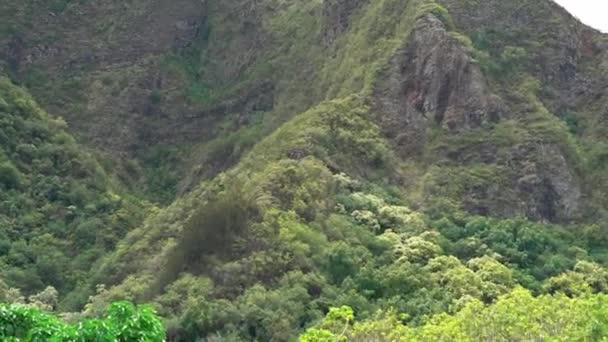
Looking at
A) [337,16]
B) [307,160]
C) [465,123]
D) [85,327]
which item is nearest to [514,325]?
[85,327]

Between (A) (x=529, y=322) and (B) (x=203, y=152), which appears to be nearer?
(A) (x=529, y=322)

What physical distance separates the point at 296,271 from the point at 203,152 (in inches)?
1717

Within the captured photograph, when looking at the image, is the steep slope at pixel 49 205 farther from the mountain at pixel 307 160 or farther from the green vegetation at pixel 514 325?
the green vegetation at pixel 514 325

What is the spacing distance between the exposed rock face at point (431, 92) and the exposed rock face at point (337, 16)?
579 inches

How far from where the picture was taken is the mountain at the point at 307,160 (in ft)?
192

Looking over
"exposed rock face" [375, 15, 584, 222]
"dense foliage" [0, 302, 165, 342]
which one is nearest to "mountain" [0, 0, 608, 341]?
"exposed rock face" [375, 15, 584, 222]

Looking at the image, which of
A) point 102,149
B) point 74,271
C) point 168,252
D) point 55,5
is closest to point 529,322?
point 168,252

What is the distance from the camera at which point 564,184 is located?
72.7m

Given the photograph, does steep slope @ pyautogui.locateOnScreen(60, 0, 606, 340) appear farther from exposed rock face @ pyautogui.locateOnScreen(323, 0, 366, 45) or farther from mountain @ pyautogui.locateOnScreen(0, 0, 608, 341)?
exposed rock face @ pyautogui.locateOnScreen(323, 0, 366, 45)

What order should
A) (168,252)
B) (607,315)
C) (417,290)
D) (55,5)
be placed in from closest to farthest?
1. (607,315)
2. (417,290)
3. (168,252)
4. (55,5)

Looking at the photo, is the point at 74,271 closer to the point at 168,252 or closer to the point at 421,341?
the point at 168,252

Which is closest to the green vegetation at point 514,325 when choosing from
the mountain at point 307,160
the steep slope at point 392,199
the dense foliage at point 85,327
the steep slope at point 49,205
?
the mountain at point 307,160

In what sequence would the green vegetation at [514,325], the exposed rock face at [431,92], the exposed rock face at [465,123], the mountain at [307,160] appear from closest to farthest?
the green vegetation at [514,325], the mountain at [307,160], the exposed rock face at [465,123], the exposed rock face at [431,92]

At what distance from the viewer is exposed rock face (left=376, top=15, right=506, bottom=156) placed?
77312 millimetres
